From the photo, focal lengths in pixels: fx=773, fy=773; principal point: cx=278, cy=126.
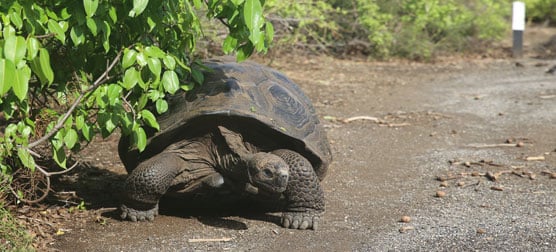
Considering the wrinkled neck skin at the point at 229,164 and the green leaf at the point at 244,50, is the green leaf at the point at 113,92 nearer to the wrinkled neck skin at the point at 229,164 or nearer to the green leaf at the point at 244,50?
the green leaf at the point at 244,50

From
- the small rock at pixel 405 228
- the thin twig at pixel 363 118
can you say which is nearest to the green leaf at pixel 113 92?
the small rock at pixel 405 228

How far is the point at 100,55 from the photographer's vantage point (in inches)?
154

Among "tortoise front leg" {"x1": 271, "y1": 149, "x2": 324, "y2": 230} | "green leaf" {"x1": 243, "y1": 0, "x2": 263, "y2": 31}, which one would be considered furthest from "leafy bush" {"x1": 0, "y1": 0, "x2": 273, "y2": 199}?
"tortoise front leg" {"x1": 271, "y1": 149, "x2": 324, "y2": 230}

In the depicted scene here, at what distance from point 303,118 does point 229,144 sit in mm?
500

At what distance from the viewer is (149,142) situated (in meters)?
4.20

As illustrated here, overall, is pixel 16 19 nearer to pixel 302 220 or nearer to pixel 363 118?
pixel 302 220

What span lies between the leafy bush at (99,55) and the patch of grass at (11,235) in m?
0.27

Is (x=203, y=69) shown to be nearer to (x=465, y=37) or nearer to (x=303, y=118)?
(x=303, y=118)

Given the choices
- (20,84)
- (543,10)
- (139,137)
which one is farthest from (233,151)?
(543,10)

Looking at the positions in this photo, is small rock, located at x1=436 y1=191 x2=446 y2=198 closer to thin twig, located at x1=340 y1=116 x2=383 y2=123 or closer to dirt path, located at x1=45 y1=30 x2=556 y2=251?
dirt path, located at x1=45 y1=30 x2=556 y2=251

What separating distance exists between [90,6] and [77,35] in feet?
0.93

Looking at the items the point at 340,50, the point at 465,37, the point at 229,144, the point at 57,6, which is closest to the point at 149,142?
the point at 229,144

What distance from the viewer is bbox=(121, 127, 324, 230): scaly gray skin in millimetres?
3914

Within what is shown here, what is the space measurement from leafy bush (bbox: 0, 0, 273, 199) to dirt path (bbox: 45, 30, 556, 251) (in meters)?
0.57
